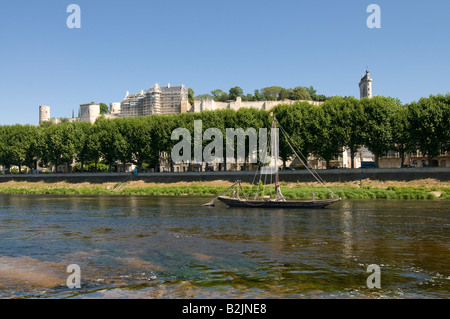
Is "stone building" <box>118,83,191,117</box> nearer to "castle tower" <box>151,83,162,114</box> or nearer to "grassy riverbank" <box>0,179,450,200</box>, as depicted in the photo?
"castle tower" <box>151,83,162,114</box>

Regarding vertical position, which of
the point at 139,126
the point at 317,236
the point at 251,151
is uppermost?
the point at 139,126

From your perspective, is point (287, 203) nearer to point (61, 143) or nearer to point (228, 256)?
point (228, 256)

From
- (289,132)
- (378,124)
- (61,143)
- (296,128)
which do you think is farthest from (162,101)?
(378,124)

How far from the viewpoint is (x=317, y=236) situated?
31.7 meters

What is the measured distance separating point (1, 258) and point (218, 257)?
41.7 ft

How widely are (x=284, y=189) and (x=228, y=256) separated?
5148 cm

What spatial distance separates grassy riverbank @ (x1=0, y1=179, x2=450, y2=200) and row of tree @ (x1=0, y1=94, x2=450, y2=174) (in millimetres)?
9148

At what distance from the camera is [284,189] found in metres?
75.4

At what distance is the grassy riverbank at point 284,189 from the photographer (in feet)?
219

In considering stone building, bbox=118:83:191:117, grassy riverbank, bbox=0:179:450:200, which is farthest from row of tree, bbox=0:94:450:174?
stone building, bbox=118:83:191:117

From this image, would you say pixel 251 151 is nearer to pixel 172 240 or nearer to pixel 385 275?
pixel 172 240

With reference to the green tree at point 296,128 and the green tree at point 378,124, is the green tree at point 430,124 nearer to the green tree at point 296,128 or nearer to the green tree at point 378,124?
the green tree at point 378,124
